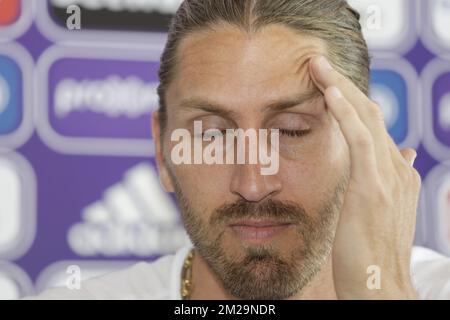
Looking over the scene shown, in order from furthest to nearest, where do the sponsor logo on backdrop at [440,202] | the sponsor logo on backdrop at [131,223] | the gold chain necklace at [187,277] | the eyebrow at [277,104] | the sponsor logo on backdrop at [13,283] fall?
1. the sponsor logo on backdrop at [440,202]
2. the sponsor logo on backdrop at [131,223]
3. the sponsor logo on backdrop at [13,283]
4. the gold chain necklace at [187,277]
5. the eyebrow at [277,104]

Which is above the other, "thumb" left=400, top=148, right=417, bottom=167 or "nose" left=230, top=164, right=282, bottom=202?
"thumb" left=400, top=148, right=417, bottom=167

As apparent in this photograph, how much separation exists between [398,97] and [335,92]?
148cm

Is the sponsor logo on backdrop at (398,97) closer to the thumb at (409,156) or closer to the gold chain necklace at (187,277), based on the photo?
the thumb at (409,156)

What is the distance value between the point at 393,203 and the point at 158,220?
1.36m

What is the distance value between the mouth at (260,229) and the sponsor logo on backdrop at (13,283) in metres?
1.14

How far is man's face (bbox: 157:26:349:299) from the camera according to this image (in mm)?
2234

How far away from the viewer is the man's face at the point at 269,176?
2.23 metres

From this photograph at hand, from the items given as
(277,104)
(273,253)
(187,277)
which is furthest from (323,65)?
(187,277)

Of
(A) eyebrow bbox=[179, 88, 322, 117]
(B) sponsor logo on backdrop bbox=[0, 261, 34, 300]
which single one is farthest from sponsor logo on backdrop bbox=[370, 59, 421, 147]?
(B) sponsor logo on backdrop bbox=[0, 261, 34, 300]

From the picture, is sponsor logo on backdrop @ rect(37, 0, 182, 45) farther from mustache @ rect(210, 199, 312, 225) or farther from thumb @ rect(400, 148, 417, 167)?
thumb @ rect(400, 148, 417, 167)

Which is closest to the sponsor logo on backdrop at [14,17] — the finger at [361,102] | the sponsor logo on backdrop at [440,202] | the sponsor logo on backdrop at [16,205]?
the sponsor logo on backdrop at [16,205]

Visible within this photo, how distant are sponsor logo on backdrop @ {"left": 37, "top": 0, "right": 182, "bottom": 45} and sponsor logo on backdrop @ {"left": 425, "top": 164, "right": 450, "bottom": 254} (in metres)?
1.35

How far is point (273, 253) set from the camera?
2.26 meters

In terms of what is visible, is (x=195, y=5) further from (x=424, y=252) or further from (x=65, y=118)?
(x=424, y=252)
